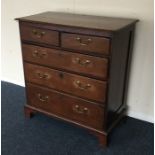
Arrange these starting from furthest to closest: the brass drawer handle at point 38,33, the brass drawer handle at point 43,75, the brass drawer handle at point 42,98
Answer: the brass drawer handle at point 42,98, the brass drawer handle at point 43,75, the brass drawer handle at point 38,33

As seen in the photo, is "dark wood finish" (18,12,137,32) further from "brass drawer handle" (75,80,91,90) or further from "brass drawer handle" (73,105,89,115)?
"brass drawer handle" (73,105,89,115)

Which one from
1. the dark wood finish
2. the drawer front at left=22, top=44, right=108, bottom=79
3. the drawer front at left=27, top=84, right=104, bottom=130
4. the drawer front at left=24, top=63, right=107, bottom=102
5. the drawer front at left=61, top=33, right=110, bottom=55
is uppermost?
the dark wood finish

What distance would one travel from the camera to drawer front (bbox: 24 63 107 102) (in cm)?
165

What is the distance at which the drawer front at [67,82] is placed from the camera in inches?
65.1

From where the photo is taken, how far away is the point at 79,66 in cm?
164

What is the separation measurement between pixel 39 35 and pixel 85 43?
0.37 m

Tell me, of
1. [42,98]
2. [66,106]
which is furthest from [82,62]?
[42,98]

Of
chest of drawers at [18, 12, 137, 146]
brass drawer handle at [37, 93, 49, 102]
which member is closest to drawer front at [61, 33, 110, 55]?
chest of drawers at [18, 12, 137, 146]

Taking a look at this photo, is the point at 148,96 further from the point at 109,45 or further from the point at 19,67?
the point at 19,67

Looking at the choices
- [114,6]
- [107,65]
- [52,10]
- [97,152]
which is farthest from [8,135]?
[114,6]

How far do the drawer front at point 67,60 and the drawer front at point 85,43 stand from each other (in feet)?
0.18

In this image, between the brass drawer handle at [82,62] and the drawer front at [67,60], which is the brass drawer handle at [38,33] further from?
the brass drawer handle at [82,62]

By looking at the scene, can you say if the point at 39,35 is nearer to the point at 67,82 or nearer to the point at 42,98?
the point at 67,82

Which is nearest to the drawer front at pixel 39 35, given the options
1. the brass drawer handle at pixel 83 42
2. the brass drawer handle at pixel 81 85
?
the brass drawer handle at pixel 83 42
